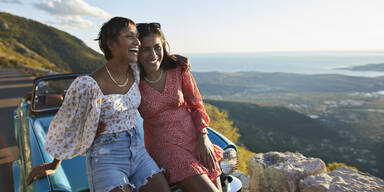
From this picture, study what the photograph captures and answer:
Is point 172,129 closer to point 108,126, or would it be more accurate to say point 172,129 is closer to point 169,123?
point 169,123

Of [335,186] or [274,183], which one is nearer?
[335,186]

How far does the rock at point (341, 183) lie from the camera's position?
9.99ft

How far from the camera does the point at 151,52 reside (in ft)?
6.89

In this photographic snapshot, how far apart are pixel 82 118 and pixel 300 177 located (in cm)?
319

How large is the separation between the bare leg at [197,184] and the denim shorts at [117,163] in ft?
0.85

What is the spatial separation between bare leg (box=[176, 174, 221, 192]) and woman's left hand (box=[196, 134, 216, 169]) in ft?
0.63

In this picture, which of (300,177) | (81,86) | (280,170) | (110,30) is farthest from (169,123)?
(300,177)

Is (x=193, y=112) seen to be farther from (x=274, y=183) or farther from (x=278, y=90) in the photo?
(x=278, y=90)

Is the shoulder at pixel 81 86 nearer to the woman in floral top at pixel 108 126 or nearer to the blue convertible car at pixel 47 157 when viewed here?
the woman in floral top at pixel 108 126

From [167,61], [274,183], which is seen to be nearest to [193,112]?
[167,61]

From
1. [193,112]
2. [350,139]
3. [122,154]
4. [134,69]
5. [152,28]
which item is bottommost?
[350,139]

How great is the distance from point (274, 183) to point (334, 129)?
83341 millimetres

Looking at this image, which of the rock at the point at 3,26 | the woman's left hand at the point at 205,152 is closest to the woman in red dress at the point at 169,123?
the woman's left hand at the point at 205,152

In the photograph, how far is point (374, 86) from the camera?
153125 mm
